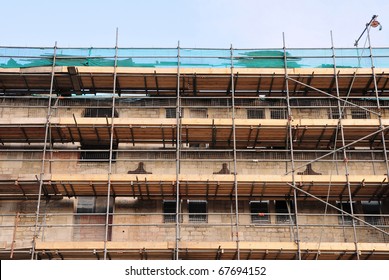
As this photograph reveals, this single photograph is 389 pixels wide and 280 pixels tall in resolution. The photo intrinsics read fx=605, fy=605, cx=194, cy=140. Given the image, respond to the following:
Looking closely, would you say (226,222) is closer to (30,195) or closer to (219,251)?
(219,251)

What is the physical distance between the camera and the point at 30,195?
2512 centimetres

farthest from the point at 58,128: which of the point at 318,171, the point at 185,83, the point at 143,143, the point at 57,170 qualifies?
the point at 318,171

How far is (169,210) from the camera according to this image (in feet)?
83.7

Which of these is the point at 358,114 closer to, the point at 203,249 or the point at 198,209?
the point at 198,209

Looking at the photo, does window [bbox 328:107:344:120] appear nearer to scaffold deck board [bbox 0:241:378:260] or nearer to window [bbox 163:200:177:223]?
scaffold deck board [bbox 0:241:378:260]

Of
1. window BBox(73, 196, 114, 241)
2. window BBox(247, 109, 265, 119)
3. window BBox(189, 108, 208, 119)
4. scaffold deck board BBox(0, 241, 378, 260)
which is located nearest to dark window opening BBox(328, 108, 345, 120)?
window BBox(247, 109, 265, 119)

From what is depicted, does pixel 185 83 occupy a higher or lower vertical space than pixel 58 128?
higher

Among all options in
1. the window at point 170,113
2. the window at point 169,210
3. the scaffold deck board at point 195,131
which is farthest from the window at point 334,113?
the window at point 169,210

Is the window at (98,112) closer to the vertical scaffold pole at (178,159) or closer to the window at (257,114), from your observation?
the vertical scaffold pole at (178,159)

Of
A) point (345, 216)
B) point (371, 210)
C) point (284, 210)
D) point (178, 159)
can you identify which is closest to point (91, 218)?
point (178, 159)

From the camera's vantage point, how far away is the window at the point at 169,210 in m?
25.1

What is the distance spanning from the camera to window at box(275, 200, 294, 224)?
2502cm

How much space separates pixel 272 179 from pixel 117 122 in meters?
6.83

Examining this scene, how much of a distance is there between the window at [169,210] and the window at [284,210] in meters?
4.34
